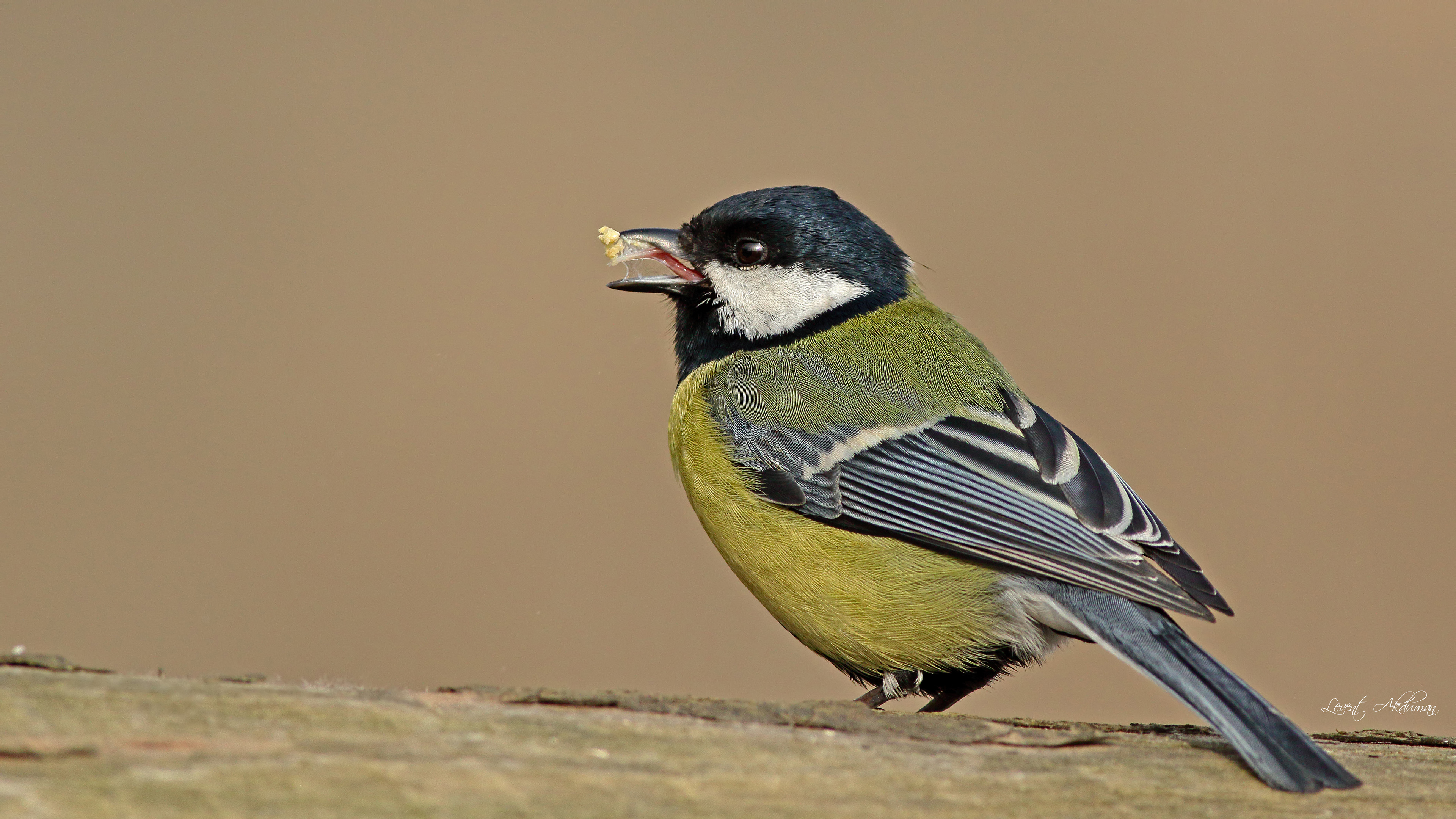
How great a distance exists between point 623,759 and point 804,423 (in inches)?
66.6

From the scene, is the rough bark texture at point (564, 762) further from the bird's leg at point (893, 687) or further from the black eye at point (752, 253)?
the black eye at point (752, 253)

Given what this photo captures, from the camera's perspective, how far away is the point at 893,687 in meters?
2.90

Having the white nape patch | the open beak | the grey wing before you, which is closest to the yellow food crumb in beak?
the open beak

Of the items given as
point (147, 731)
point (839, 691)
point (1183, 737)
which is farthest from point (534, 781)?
point (839, 691)

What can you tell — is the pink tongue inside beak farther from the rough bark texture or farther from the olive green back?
the rough bark texture

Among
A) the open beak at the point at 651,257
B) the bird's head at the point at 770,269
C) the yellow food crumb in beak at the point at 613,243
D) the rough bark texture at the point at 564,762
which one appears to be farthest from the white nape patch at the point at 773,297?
Answer: the rough bark texture at the point at 564,762

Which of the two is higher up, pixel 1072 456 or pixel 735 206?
pixel 735 206

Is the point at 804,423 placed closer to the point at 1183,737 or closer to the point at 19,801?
the point at 1183,737

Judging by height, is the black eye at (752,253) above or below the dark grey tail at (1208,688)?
above

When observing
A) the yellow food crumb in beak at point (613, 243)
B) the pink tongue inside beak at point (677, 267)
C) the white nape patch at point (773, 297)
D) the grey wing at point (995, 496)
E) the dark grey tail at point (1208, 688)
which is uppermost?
the yellow food crumb in beak at point (613, 243)

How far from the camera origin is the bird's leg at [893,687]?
9.44 ft

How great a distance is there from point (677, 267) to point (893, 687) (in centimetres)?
145

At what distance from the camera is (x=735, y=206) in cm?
349

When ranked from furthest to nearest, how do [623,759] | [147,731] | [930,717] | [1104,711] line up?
[1104,711]
[930,717]
[623,759]
[147,731]
